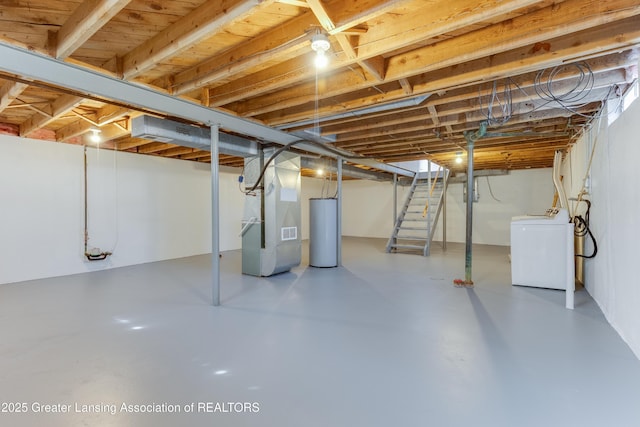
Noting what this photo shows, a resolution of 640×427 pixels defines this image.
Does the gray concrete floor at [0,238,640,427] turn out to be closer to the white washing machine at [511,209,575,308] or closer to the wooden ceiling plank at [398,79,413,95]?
the white washing machine at [511,209,575,308]

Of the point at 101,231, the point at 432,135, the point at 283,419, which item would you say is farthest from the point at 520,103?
the point at 101,231

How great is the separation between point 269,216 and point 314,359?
8.66 ft

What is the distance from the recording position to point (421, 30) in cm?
197

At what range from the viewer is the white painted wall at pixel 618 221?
214 centimetres

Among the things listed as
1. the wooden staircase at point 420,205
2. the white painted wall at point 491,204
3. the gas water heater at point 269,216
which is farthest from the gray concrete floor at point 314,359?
the white painted wall at point 491,204

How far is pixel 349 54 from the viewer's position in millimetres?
2238

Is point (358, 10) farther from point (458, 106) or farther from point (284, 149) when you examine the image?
point (284, 149)

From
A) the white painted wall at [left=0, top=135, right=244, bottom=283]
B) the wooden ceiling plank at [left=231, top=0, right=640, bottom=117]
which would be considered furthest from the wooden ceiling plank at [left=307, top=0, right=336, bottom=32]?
the white painted wall at [left=0, top=135, right=244, bottom=283]

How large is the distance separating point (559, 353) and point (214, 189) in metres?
3.19

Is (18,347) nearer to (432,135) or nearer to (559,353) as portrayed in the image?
(559,353)

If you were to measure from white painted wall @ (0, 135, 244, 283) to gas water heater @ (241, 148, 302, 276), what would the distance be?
2.40m

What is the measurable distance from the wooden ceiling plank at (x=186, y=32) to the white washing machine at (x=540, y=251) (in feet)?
12.8

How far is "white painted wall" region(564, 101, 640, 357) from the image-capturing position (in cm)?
214

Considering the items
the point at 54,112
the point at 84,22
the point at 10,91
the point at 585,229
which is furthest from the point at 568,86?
the point at 54,112
